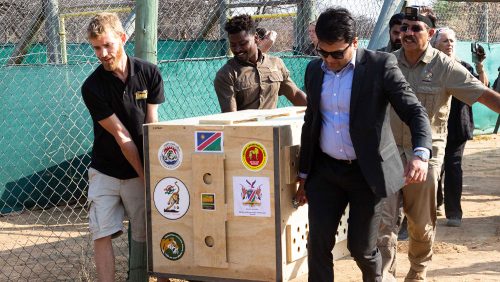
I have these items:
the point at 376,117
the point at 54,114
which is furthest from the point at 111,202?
the point at 54,114

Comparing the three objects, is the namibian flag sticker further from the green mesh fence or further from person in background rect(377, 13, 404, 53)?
the green mesh fence

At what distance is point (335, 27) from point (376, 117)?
53 cm

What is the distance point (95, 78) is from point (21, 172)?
14.3ft

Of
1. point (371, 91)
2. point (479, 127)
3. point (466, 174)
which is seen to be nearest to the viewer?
point (371, 91)

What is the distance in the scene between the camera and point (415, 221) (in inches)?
226

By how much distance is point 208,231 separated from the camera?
16.6 feet

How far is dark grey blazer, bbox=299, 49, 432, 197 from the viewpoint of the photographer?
4.74 meters

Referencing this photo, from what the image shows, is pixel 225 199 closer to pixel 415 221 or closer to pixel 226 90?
pixel 226 90

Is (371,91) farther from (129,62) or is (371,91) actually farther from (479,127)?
(479,127)

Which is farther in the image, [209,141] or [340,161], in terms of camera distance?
[209,141]

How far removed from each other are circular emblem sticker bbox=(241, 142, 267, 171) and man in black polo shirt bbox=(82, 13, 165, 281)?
29.4 inches

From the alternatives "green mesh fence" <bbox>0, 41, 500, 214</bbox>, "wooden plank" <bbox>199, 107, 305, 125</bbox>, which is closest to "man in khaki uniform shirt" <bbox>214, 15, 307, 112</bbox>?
"wooden plank" <bbox>199, 107, 305, 125</bbox>

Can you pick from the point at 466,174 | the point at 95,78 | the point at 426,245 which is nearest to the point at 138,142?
the point at 95,78

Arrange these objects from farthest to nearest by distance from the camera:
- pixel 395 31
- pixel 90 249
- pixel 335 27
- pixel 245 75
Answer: pixel 90 249, pixel 395 31, pixel 245 75, pixel 335 27
